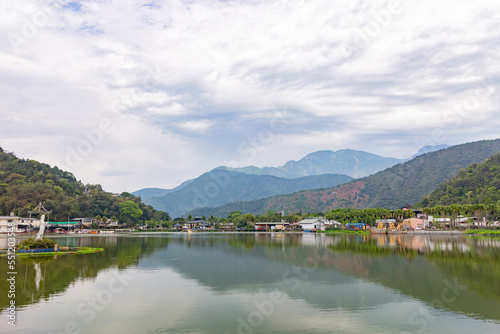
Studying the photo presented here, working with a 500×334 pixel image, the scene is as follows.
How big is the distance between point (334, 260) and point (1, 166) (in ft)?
554

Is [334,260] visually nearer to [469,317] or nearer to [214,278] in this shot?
[214,278]

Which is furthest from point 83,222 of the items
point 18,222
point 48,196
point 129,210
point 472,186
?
point 472,186

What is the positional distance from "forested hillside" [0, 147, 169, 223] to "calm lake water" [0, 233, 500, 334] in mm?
120429

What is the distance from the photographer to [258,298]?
72.5ft

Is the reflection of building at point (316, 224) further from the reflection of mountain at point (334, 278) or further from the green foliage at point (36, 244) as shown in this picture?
the green foliage at point (36, 244)

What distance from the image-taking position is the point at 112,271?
32.4 meters

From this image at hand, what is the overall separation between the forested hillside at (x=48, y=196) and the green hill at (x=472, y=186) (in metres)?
149

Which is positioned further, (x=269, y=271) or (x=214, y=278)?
(x=269, y=271)

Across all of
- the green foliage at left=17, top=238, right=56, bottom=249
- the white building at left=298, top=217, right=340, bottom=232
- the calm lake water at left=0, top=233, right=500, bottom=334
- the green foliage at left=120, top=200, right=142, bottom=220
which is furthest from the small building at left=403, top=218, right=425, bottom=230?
the green foliage at left=120, top=200, right=142, bottom=220

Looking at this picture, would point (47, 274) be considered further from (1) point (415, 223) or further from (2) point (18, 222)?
(1) point (415, 223)

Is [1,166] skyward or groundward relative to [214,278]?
skyward

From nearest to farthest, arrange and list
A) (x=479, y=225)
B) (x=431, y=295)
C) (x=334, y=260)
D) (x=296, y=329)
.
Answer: (x=296, y=329) < (x=431, y=295) < (x=334, y=260) < (x=479, y=225)

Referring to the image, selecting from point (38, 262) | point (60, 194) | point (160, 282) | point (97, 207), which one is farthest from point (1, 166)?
point (160, 282)

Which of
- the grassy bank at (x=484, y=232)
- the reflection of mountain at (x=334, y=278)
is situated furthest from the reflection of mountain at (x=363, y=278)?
the grassy bank at (x=484, y=232)
